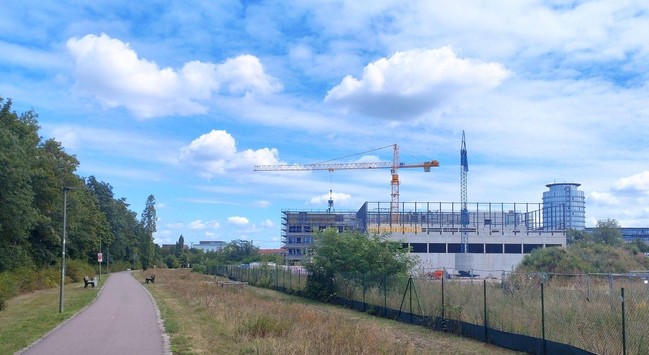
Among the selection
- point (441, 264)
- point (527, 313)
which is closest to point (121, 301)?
point (527, 313)

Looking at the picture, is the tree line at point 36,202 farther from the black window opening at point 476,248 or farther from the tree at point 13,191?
the black window opening at point 476,248

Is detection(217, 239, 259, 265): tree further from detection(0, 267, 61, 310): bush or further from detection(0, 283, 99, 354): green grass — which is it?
detection(0, 283, 99, 354): green grass

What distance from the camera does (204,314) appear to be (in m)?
25.3

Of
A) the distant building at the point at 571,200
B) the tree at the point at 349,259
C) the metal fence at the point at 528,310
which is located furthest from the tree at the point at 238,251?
the distant building at the point at 571,200

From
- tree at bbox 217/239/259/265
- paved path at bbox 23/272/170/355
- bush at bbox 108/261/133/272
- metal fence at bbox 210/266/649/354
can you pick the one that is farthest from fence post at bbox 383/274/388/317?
bush at bbox 108/261/133/272

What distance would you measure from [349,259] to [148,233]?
113m

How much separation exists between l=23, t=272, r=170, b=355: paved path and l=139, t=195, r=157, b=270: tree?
370 feet

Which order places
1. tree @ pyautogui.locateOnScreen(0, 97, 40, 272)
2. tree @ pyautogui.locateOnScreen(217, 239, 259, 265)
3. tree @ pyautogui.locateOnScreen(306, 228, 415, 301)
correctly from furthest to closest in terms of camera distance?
tree @ pyautogui.locateOnScreen(217, 239, 259, 265) → tree @ pyautogui.locateOnScreen(0, 97, 40, 272) → tree @ pyautogui.locateOnScreen(306, 228, 415, 301)

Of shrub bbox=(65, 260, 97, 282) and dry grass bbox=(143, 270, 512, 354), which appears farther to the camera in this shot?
shrub bbox=(65, 260, 97, 282)

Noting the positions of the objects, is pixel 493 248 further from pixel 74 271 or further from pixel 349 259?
pixel 349 259

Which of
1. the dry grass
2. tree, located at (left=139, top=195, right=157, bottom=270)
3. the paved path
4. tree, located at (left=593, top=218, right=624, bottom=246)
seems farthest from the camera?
tree, located at (left=139, top=195, right=157, bottom=270)

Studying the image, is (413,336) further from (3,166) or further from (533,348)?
(3,166)

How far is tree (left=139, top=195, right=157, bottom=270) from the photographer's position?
138 m

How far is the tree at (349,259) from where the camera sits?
3528cm
